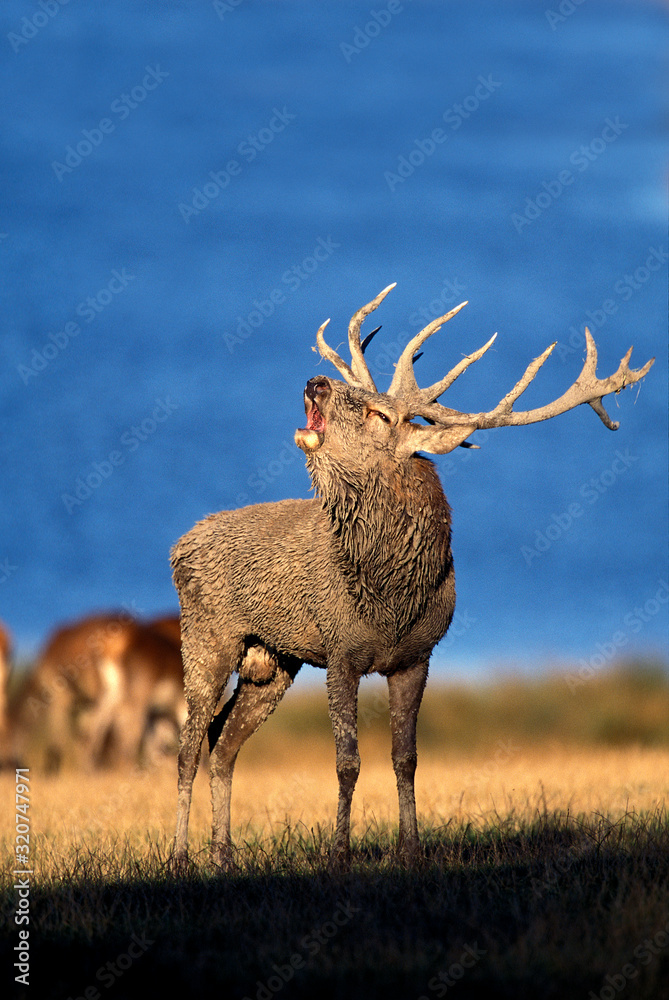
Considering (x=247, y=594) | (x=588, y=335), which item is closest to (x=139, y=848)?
(x=247, y=594)

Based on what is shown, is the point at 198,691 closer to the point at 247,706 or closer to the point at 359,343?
the point at 247,706

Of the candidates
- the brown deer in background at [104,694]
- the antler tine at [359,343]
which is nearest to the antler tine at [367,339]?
the antler tine at [359,343]

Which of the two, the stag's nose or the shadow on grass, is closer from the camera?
the shadow on grass

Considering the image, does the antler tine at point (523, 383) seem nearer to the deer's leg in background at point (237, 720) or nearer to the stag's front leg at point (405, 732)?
the stag's front leg at point (405, 732)

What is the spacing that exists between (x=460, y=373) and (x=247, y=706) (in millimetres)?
3262

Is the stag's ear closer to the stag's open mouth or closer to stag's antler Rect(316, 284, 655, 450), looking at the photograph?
stag's antler Rect(316, 284, 655, 450)

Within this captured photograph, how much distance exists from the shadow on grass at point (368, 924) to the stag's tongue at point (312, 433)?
274cm

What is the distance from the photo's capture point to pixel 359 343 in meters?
8.77

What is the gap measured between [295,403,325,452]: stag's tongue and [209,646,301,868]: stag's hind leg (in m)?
2.31

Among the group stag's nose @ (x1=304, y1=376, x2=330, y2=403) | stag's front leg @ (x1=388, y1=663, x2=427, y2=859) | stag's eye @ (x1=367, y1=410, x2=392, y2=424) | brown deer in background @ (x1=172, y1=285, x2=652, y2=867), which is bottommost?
stag's front leg @ (x1=388, y1=663, x2=427, y2=859)

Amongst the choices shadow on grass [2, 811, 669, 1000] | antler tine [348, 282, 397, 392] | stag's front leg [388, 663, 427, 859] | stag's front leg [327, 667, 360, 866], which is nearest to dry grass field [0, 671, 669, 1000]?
shadow on grass [2, 811, 669, 1000]

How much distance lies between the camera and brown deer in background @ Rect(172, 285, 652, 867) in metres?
7.51

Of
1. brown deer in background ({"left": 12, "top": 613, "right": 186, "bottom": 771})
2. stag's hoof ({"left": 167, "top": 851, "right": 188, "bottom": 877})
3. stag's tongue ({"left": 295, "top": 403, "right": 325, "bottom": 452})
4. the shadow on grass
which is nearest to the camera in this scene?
the shadow on grass

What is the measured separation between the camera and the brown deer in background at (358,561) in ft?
24.6
